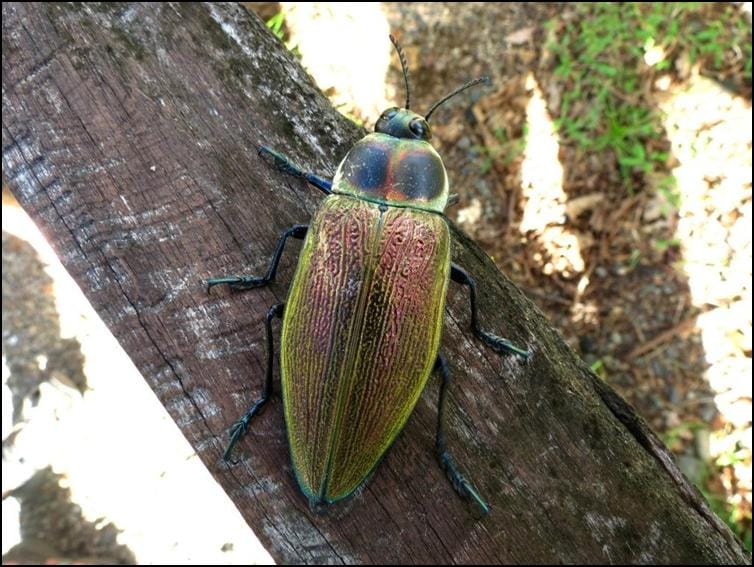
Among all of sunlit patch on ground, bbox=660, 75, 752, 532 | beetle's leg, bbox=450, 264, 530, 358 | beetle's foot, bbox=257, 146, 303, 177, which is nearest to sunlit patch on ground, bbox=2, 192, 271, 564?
beetle's foot, bbox=257, 146, 303, 177

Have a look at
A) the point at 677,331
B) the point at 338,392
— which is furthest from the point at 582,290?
the point at 338,392

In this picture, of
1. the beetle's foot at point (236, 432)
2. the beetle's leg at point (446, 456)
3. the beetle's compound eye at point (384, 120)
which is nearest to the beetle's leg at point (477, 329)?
the beetle's leg at point (446, 456)

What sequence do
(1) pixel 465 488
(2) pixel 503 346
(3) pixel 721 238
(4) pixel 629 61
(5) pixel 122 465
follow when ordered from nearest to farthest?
(1) pixel 465 488 → (2) pixel 503 346 → (5) pixel 122 465 → (3) pixel 721 238 → (4) pixel 629 61

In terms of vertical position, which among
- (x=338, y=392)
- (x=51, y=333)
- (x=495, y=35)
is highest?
(x=338, y=392)

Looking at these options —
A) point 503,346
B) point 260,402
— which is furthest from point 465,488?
point 260,402

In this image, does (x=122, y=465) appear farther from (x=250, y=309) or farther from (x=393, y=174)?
(x=393, y=174)

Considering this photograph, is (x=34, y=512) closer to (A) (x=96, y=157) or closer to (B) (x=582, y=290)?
(A) (x=96, y=157)

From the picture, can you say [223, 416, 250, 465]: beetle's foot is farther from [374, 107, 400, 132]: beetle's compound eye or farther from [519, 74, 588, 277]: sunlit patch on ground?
[519, 74, 588, 277]: sunlit patch on ground

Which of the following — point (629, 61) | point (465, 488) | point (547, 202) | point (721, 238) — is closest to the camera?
point (465, 488)
